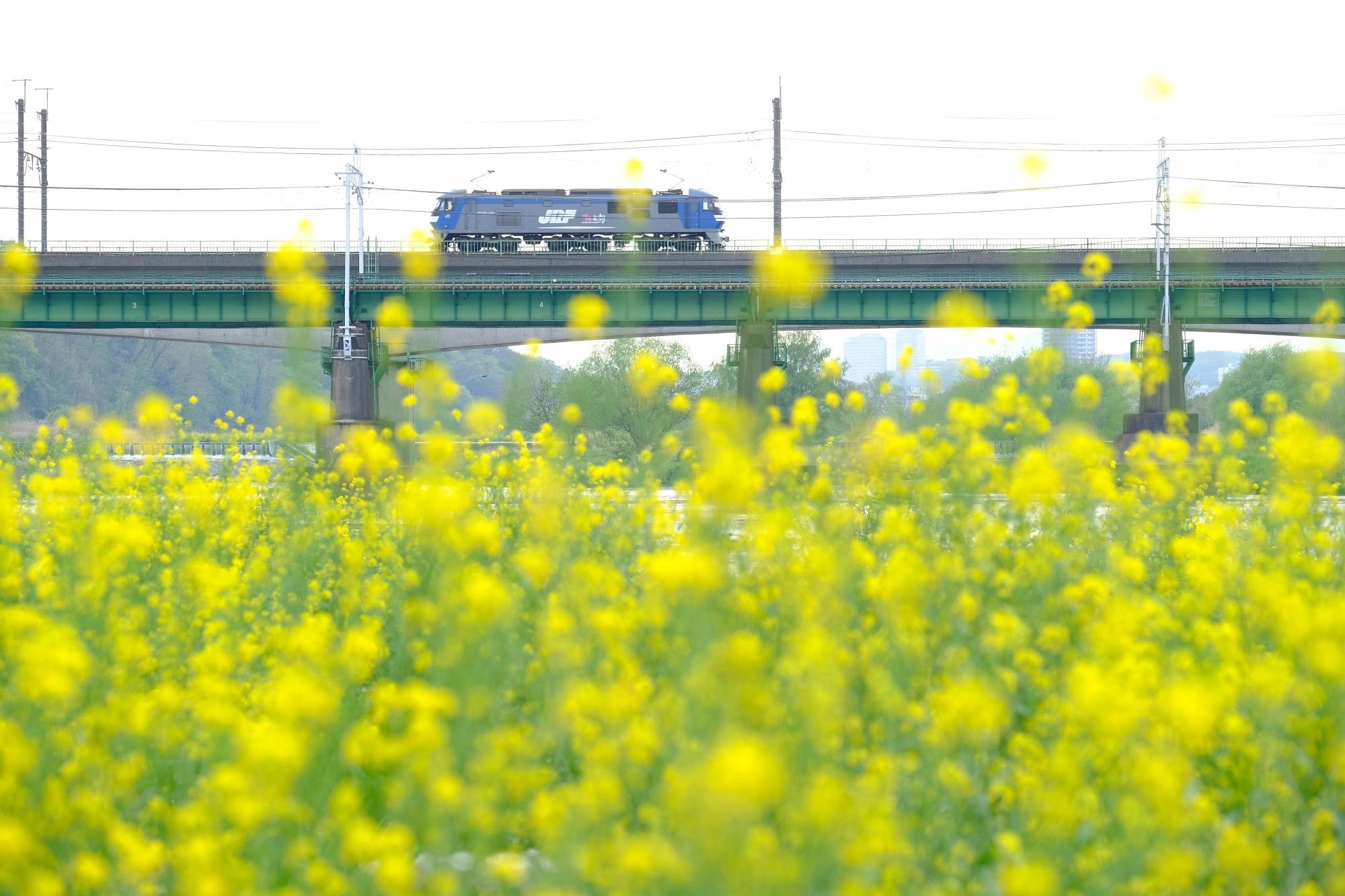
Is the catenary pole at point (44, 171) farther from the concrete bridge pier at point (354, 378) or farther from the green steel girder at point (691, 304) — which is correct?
the concrete bridge pier at point (354, 378)

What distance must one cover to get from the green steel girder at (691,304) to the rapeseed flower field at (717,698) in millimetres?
29779

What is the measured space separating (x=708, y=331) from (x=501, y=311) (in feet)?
40.1

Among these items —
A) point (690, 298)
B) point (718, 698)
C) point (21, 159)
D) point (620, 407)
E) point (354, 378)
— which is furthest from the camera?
point (620, 407)

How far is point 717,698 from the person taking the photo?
128 inches

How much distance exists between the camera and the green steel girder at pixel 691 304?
36312 millimetres

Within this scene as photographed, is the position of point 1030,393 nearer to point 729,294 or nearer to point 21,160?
point 729,294

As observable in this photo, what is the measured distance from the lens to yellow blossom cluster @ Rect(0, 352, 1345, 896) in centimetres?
327

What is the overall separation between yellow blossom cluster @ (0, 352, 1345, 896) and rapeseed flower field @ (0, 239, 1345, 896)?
2cm

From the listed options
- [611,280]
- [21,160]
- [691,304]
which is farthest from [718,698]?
[21,160]

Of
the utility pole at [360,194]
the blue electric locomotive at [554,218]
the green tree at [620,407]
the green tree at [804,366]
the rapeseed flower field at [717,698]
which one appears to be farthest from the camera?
the green tree at [804,366]

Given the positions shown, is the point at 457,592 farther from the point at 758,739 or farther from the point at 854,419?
the point at 854,419

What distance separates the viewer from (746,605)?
532 centimetres

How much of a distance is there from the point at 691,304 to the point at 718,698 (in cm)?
3396

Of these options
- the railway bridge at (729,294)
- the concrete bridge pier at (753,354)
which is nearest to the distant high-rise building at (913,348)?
the concrete bridge pier at (753,354)
